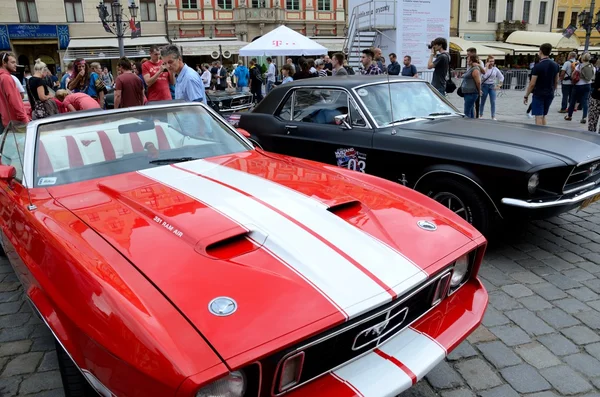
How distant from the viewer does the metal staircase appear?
558 inches

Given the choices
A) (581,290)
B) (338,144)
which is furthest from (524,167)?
(338,144)

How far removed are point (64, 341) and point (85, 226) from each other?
0.56 m

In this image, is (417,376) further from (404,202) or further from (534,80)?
(534,80)

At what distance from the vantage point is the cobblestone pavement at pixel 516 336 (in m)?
2.39

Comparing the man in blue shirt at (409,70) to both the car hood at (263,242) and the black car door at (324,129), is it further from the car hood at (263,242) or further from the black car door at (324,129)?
the car hood at (263,242)

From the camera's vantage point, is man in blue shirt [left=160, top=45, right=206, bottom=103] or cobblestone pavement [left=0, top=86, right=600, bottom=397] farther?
man in blue shirt [left=160, top=45, right=206, bottom=103]

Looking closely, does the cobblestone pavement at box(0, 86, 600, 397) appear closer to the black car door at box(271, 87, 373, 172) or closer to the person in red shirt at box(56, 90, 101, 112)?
the black car door at box(271, 87, 373, 172)

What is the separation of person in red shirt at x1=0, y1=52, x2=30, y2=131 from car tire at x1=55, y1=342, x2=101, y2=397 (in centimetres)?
510

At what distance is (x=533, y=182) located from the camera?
3.56 meters

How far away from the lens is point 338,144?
477 centimetres

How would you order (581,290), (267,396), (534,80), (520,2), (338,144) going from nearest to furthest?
(267,396)
(581,290)
(338,144)
(534,80)
(520,2)

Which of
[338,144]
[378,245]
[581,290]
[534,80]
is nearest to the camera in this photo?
[378,245]

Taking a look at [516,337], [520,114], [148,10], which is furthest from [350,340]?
[148,10]

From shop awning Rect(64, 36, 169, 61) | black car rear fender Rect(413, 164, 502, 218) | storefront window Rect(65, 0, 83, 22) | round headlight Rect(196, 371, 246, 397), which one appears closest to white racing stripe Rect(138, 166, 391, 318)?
round headlight Rect(196, 371, 246, 397)
